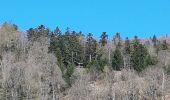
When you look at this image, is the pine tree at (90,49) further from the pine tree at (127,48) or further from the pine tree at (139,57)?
the pine tree at (139,57)

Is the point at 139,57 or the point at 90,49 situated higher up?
the point at 90,49

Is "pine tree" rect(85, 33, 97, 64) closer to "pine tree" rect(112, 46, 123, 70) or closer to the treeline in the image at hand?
the treeline

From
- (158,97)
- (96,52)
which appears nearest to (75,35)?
(96,52)

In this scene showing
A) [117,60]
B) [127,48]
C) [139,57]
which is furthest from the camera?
[127,48]

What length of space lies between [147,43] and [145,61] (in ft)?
85.4

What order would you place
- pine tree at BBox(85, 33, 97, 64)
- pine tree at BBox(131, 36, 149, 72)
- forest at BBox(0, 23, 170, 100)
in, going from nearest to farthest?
forest at BBox(0, 23, 170, 100)
pine tree at BBox(131, 36, 149, 72)
pine tree at BBox(85, 33, 97, 64)

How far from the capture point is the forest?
104188 mm

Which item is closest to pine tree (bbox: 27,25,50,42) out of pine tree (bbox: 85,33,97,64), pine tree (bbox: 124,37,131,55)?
pine tree (bbox: 85,33,97,64)

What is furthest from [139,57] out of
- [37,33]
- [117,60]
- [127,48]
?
Answer: [37,33]

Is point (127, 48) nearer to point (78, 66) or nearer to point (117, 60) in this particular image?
point (117, 60)

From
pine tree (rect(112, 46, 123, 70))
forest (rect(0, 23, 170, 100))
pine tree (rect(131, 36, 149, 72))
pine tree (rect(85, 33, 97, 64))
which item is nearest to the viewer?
forest (rect(0, 23, 170, 100))

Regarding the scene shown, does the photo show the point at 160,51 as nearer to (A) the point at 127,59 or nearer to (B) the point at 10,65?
(A) the point at 127,59

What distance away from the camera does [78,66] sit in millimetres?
133500

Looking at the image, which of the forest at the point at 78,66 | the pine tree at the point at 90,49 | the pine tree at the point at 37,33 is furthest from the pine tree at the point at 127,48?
the pine tree at the point at 37,33
